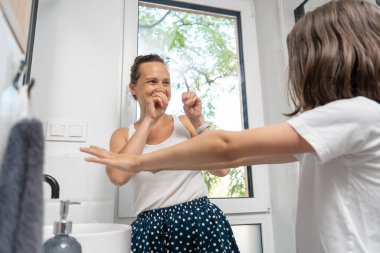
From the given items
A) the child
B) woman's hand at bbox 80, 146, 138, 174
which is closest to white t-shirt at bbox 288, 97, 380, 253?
the child

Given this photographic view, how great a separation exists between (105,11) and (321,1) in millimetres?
902

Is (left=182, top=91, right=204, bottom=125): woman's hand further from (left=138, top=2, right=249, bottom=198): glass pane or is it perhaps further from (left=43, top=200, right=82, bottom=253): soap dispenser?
Answer: (left=43, top=200, right=82, bottom=253): soap dispenser

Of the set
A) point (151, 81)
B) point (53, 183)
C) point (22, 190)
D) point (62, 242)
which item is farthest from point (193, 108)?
point (22, 190)

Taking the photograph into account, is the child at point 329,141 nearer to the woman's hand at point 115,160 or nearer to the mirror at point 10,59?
the woman's hand at point 115,160

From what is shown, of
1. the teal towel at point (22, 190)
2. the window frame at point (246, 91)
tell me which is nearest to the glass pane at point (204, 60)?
the window frame at point (246, 91)

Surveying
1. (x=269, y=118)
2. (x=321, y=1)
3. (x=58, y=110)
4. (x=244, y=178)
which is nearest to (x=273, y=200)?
(x=244, y=178)

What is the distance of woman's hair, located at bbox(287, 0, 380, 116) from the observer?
565 mm

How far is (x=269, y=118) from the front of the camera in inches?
56.5

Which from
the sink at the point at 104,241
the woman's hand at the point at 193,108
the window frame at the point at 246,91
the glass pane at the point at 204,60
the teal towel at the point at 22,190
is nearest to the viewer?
the teal towel at the point at 22,190

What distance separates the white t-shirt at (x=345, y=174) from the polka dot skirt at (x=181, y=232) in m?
0.33

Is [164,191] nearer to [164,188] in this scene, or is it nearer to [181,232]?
[164,188]

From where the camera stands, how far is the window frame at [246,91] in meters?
1.25

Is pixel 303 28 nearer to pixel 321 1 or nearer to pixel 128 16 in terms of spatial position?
pixel 321 1

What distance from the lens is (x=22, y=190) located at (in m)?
0.23
